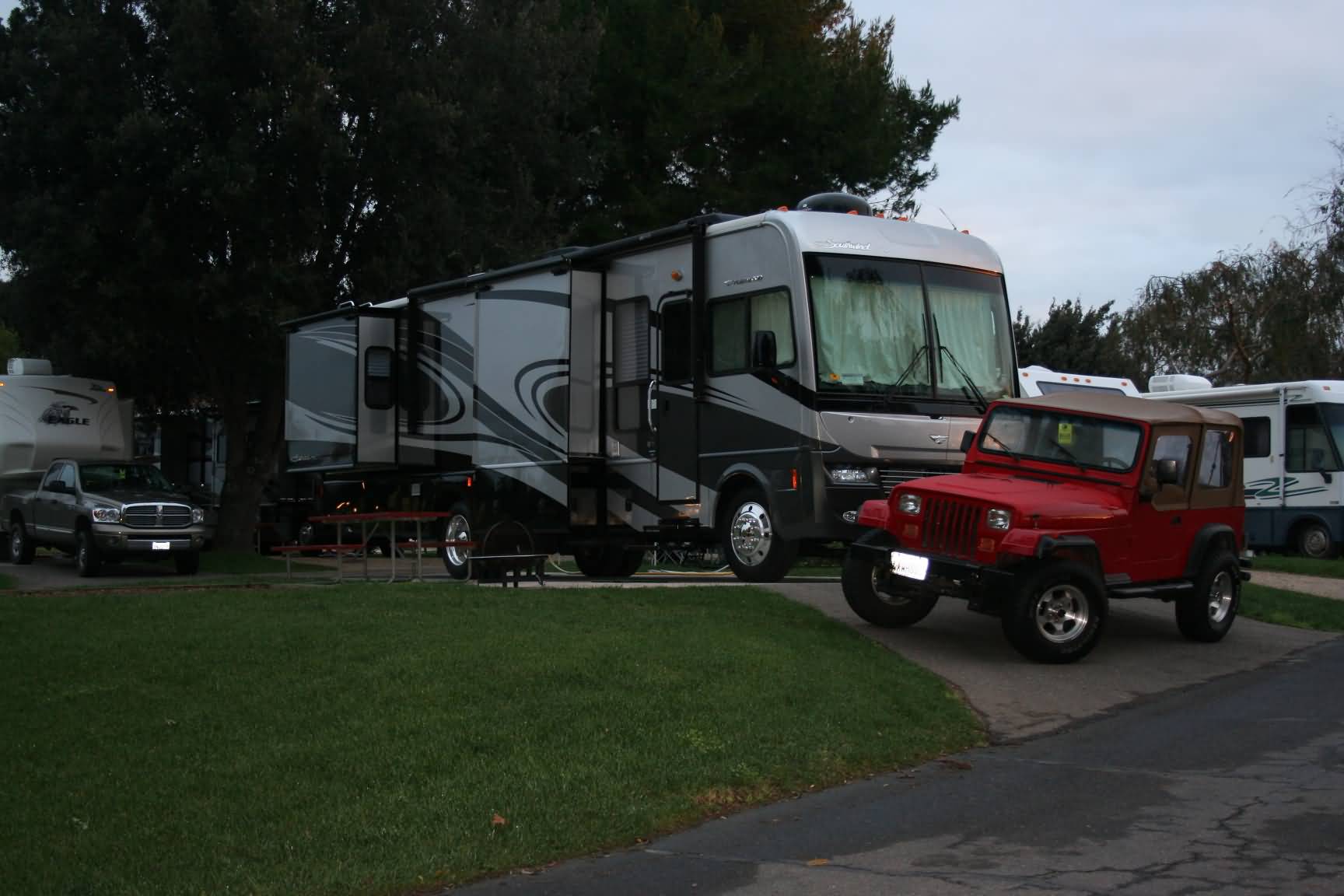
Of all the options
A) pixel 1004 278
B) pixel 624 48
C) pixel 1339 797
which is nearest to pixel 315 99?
pixel 624 48

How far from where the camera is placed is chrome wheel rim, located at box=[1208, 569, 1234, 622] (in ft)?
42.8

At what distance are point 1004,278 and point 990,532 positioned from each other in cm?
458

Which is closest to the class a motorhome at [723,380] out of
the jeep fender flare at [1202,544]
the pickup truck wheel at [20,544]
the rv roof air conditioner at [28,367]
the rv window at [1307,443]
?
the jeep fender flare at [1202,544]

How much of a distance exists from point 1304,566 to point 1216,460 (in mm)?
11080

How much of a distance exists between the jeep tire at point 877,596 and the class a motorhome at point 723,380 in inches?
43.9

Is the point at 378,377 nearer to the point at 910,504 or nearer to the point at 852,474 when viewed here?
the point at 852,474

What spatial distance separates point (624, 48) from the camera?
33.1 metres

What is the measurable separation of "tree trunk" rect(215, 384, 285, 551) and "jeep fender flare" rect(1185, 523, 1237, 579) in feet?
62.8

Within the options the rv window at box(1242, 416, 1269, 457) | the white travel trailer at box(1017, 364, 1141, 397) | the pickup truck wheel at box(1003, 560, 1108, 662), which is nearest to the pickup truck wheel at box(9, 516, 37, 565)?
the white travel trailer at box(1017, 364, 1141, 397)

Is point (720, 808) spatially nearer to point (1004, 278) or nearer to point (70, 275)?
point (1004, 278)

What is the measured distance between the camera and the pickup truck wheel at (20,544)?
2594 cm

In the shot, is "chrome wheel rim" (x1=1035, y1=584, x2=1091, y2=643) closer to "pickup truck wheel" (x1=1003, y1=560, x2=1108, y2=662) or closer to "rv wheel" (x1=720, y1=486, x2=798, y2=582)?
"pickup truck wheel" (x1=1003, y1=560, x2=1108, y2=662)

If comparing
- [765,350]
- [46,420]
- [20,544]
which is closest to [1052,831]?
[765,350]

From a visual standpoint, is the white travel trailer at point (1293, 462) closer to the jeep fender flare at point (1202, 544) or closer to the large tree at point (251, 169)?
the jeep fender flare at point (1202, 544)
